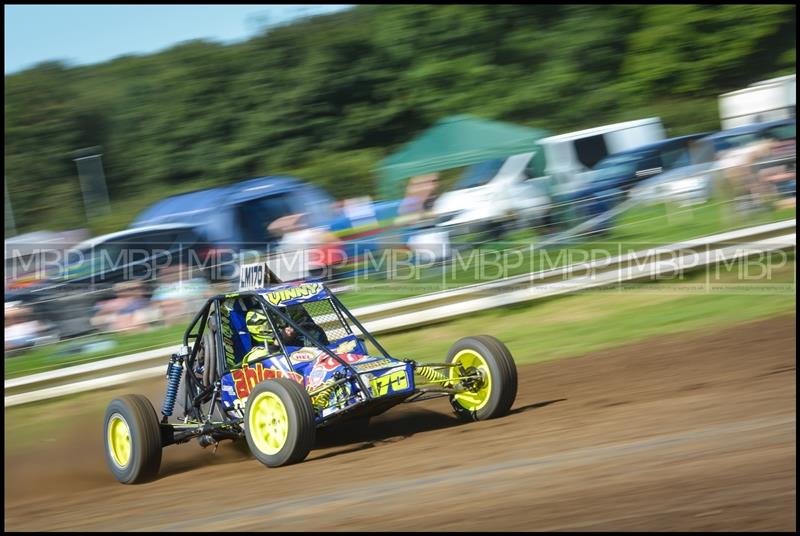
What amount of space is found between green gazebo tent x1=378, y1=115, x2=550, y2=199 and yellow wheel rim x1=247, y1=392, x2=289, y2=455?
8.13 meters

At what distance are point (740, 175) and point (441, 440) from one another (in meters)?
6.84

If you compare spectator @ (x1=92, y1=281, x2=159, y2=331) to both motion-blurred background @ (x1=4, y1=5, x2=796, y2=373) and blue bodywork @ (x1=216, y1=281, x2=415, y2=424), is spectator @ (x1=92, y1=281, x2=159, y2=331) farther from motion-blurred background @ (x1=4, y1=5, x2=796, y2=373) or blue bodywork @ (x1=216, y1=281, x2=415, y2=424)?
blue bodywork @ (x1=216, y1=281, x2=415, y2=424)

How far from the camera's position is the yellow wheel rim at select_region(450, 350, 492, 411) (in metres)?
7.16

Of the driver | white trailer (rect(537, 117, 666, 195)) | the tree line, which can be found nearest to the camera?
the driver

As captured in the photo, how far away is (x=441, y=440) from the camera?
6.59 metres

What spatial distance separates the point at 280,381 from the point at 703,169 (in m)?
7.53

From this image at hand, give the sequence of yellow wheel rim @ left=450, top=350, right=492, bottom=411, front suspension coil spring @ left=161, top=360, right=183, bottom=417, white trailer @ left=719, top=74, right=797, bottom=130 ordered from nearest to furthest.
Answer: yellow wheel rim @ left=450, top=350, right=492, bottom=411 < front suspension coil spring @ left=161, top=360, right=183, bottom=417 < white trailer @ left=719, top=74, right=797, bottom=130

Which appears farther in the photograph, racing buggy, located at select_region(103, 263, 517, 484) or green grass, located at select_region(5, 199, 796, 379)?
green grass, located at select_region(5, 199, 796, 379)

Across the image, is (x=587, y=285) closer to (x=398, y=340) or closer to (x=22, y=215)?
(x=398, y=340)

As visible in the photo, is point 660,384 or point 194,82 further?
point 194,82

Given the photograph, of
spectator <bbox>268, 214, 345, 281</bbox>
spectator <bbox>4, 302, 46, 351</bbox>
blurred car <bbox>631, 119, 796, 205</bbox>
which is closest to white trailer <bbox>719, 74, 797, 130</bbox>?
blurred car <bbox>631, 119, 796, 205</bbox>

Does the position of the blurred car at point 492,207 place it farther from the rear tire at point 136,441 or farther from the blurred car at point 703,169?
the rear tire at point 136,441

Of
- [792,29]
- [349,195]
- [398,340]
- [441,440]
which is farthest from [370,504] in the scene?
[792,29]

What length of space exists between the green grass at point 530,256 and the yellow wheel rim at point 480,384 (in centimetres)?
418
